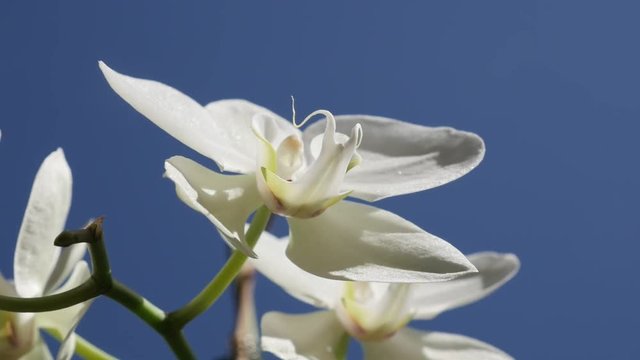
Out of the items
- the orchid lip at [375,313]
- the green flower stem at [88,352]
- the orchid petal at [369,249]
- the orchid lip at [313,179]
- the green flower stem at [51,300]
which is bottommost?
the green flower stem at [88,352]

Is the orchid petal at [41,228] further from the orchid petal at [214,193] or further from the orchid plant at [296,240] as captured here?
the orchid petal at [214,193]

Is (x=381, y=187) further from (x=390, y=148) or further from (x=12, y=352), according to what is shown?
(x=12, y=352)

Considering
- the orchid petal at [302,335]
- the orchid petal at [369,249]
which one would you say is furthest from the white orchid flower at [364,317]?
the orchid petal at [369,249]

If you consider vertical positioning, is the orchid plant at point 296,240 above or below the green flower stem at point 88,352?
above

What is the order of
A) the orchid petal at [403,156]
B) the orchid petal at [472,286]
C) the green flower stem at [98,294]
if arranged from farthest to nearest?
the orchid petal at [472,286] < the orchid petal at [403,156] < the green flower stem at [98,294]

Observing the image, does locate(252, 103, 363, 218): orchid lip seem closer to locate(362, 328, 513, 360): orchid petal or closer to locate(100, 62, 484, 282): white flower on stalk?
locate(100, 62, 484, 282): white flower on stalk

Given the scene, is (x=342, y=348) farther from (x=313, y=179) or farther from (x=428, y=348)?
(x=313, y=179)

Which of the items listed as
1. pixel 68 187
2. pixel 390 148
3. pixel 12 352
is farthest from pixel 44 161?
pixel 390 148

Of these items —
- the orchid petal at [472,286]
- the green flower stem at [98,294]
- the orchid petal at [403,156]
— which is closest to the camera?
the green flower stem at [98,294]
